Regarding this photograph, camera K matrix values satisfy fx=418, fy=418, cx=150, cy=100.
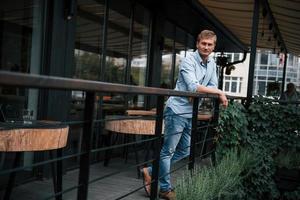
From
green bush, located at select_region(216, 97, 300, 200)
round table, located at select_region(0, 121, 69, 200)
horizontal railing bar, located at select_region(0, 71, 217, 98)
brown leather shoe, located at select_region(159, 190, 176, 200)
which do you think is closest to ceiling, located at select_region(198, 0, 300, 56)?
green bush, located at select_region(216, 97, 300, 200)

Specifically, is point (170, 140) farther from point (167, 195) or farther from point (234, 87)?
point (234, 87)

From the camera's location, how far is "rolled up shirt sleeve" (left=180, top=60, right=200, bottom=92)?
13.1ft

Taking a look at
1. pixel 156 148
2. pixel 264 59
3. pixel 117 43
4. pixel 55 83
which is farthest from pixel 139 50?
pixel 264 59

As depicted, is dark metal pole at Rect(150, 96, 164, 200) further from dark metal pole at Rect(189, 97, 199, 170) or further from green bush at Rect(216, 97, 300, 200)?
green bush at Rect(216, 97, 300, 200)

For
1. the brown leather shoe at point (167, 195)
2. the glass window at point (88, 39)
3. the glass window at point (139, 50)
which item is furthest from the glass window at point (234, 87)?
the brown leather shoe at point (167, 195)

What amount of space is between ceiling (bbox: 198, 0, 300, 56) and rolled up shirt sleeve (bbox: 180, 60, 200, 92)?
309cm

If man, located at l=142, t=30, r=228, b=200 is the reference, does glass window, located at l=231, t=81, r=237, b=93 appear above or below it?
above

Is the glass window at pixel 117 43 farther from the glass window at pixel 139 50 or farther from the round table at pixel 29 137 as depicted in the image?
the round table at pixel 29 137

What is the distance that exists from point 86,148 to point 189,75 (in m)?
2.13

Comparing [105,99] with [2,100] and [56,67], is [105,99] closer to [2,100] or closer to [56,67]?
[56,67]

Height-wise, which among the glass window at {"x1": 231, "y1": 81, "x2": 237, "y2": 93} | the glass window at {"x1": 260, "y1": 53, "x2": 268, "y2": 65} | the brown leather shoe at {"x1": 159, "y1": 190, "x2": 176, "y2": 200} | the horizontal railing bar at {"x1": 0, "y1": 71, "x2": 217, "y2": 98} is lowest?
the brown leather shoe at {"x1": 159, "y1": 190, "x2": 176, "y2": 200}

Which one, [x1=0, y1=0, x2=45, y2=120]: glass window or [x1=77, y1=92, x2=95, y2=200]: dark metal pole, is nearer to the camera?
[x1=77, y1=92, x2=95, y2=200]: dark metal pole

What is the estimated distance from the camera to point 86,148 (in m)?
2.09

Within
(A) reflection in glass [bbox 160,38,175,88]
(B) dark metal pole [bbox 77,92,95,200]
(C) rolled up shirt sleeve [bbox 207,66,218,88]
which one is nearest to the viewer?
(B) dark metal pole [bbox 77,92,95,200]
